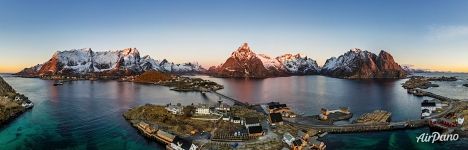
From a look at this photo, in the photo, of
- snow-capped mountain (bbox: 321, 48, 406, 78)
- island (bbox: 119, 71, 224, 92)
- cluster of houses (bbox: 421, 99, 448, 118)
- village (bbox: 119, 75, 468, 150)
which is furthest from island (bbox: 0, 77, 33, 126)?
snow-capped mountain (bbox: 321, 48, 406, 78)

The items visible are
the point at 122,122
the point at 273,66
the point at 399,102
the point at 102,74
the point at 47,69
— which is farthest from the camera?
the point at 273,66

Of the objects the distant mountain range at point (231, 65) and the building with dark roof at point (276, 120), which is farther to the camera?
the distant mountain range at point (231, 65)

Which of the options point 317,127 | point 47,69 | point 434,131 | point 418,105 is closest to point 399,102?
point 418,105

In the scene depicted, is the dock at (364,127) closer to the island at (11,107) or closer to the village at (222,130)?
the village at (222,130)

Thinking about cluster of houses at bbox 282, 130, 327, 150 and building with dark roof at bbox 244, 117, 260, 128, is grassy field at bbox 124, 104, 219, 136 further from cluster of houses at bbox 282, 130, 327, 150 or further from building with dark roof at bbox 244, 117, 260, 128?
cluster of houses at bbox 282, 130, 327, 150

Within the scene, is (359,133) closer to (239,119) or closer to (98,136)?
(239,119)

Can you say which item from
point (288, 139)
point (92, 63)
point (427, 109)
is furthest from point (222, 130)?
point (92, 63)

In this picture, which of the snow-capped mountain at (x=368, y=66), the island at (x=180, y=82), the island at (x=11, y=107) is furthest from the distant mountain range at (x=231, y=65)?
the island at (x=11, y=107)
